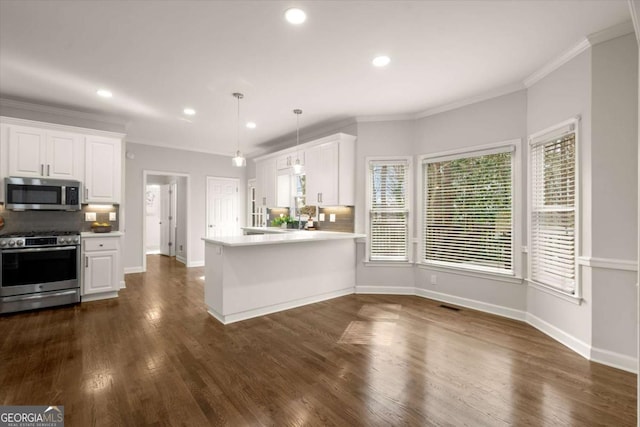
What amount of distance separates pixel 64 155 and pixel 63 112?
2.62ft

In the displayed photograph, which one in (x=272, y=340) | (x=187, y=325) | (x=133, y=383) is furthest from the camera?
(x=187, y=325)

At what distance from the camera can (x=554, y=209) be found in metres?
3.21

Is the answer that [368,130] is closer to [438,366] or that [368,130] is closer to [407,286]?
[407,286]

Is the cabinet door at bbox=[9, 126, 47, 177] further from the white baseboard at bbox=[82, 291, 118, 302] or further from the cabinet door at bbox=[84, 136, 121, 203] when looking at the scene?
the white baseboard at bbox=[82, 291, 118, 302]

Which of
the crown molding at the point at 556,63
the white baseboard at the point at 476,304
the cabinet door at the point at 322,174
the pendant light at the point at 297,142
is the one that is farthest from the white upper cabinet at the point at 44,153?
the crown molding at the point at 556,63

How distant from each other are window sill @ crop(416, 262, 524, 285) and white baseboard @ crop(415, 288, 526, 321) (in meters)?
0.33

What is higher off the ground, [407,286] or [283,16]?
[283,16]

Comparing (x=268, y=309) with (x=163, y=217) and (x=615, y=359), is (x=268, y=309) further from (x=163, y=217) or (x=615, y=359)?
(x=163, y=217)

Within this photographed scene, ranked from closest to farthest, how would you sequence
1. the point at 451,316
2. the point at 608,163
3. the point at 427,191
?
the point at 608,163 → the point at 451,316 → the point at 427,191

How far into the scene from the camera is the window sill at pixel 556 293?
2.88m

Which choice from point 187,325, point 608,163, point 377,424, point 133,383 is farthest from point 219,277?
point 608,163

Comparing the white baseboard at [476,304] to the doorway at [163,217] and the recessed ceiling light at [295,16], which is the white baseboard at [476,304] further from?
the doorway at [163,217]

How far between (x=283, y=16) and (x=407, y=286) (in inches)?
152

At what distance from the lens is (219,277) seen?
3.59 meters
